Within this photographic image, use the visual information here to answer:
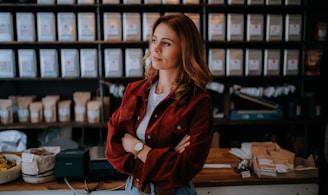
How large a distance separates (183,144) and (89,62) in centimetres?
222

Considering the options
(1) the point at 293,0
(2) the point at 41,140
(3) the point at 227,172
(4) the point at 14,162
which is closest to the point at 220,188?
(3) the point at 227,172

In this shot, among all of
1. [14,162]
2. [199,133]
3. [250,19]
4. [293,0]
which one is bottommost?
[14,162]

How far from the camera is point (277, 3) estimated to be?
11.0 ft

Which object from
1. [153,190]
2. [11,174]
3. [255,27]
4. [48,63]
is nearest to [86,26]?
[48,63]

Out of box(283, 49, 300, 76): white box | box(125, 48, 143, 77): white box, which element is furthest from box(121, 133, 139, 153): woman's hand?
box(283, 49, 300, 76): white box

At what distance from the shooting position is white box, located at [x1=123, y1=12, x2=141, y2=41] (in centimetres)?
314

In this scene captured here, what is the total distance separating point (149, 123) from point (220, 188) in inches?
26.4

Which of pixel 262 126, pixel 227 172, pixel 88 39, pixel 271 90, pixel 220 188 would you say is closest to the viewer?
pixel 220 188

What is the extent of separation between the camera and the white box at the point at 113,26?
10.3 ft

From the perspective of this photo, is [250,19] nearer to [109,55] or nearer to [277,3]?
[277,3]

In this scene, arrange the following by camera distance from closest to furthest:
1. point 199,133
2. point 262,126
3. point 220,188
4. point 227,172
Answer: point 199,133
point 220,188
point 227,172
point 262,126

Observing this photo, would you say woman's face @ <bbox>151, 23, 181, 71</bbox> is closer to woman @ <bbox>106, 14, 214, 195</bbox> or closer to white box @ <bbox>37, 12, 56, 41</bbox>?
woman @ <bbox>106, 14, 214, 195</bbox>

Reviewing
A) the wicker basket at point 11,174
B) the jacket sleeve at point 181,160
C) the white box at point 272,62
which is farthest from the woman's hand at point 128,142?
the white box at point 272,62

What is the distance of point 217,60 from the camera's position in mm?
3287
